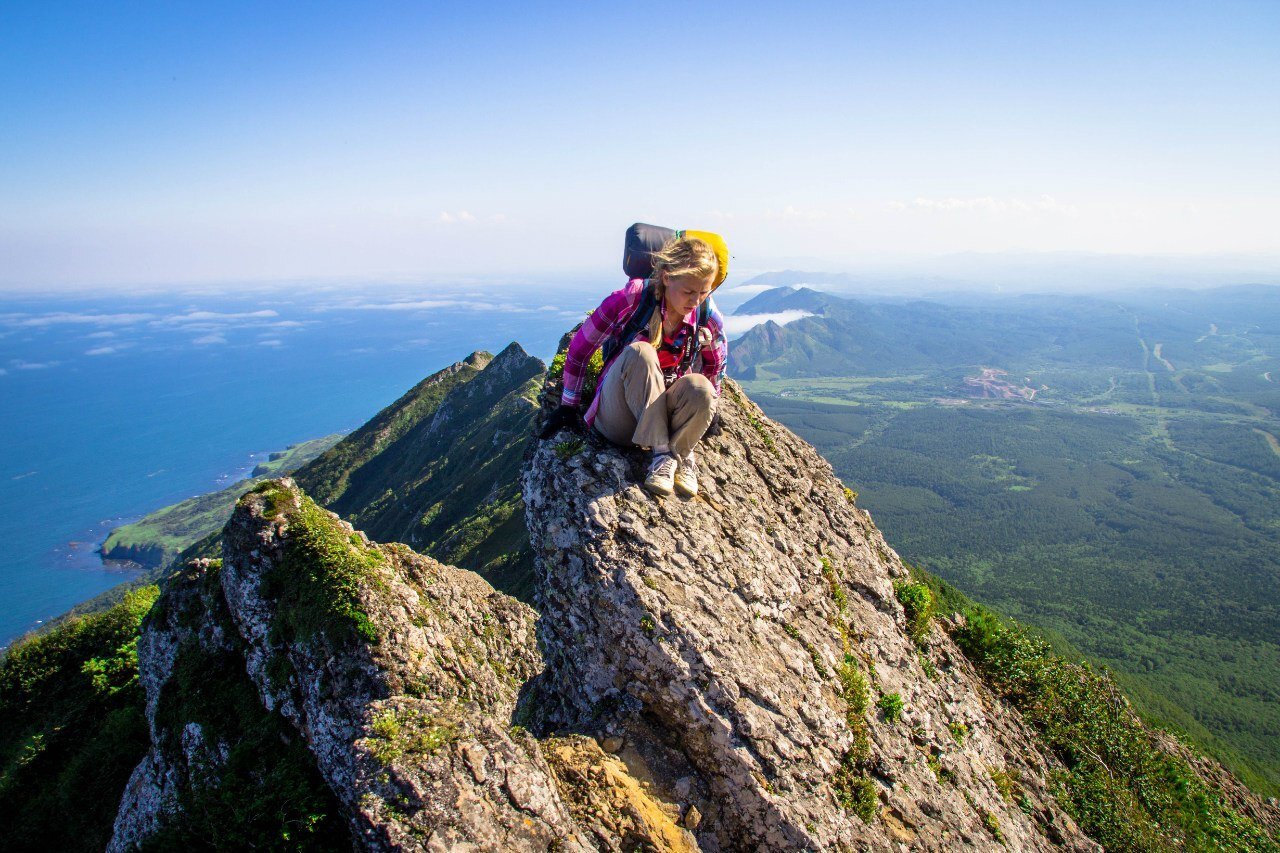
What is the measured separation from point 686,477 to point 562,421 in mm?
2406

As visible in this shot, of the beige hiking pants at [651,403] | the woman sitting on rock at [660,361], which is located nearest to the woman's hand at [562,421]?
the woman sitting on rock at [660,361]

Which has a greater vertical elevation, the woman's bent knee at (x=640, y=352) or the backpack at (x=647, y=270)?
the backpack at (x=647, y=270)

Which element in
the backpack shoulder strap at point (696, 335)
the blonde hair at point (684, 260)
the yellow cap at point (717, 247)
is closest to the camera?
the blonde hair at point (684, 260)

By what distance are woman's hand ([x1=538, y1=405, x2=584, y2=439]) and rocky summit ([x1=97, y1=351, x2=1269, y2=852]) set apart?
0.82 feet

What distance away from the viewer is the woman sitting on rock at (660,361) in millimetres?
8719

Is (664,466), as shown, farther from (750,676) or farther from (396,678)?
(396,678)

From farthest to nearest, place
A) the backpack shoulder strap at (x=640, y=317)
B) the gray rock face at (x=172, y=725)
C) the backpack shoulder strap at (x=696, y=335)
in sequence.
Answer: the gray rock face at (x=172, y=725), the backpack shoulder strap at (x=696, y=335), the backpack shoulder strap at (x=640, y=317)

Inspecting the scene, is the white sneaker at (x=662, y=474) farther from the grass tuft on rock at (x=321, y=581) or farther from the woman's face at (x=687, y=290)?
the grass tuft on rock at (x=321, y=581)

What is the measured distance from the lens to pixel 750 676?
7848mm

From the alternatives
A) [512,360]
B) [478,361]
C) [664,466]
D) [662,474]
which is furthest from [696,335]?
[478,361]

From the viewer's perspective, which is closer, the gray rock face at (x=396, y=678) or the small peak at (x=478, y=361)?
the gray rock face at (x=396, y=678)

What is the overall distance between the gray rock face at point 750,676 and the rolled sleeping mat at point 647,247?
3.11m

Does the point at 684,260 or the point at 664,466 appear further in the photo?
the point at 664,466

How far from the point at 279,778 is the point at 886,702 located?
9.35 m
